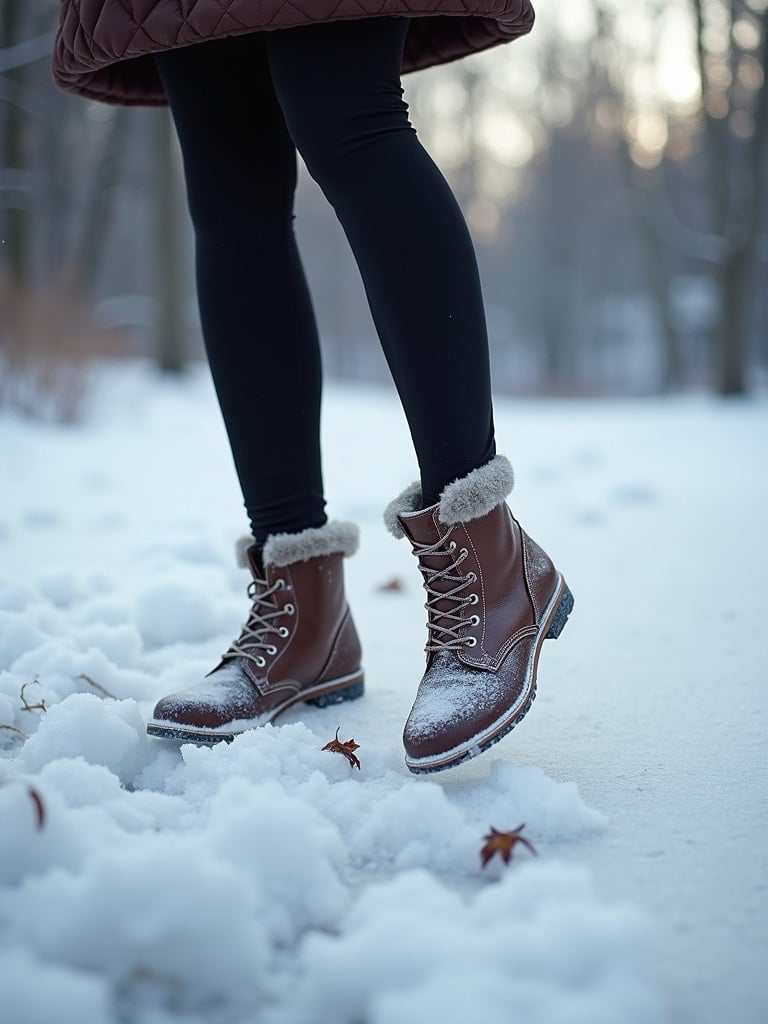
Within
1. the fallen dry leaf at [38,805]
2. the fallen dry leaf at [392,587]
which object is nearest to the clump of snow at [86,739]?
the fallen dry leaf at [38,805]

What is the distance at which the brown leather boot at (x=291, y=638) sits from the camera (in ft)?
3.41

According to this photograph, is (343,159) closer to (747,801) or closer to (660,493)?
(747,801)

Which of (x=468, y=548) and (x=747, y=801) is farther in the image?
(x=468, y=548)

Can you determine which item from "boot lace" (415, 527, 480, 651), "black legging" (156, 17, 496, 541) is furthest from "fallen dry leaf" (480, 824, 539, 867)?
"black legging" (156, 17, 496, 541)

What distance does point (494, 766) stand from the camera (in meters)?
0.84

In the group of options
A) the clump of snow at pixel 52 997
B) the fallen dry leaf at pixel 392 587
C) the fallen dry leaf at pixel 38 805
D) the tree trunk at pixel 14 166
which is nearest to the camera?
the clump of snow at pixel 52 997

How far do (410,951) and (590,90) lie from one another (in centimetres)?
1781

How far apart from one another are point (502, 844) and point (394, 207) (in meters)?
0.60

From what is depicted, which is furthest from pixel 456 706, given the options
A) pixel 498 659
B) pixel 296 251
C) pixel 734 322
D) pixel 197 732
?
pixel 734 322

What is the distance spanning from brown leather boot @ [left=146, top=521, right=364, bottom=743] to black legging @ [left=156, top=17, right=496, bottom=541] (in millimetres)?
41

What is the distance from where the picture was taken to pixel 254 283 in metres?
1.08

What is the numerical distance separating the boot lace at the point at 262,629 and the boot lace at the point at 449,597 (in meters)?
0.22

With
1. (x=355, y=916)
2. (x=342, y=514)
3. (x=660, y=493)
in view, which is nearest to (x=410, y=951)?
(x=355, y=916)

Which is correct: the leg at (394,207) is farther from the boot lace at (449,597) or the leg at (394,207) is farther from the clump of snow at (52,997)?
the clump of snow at (52,997)
